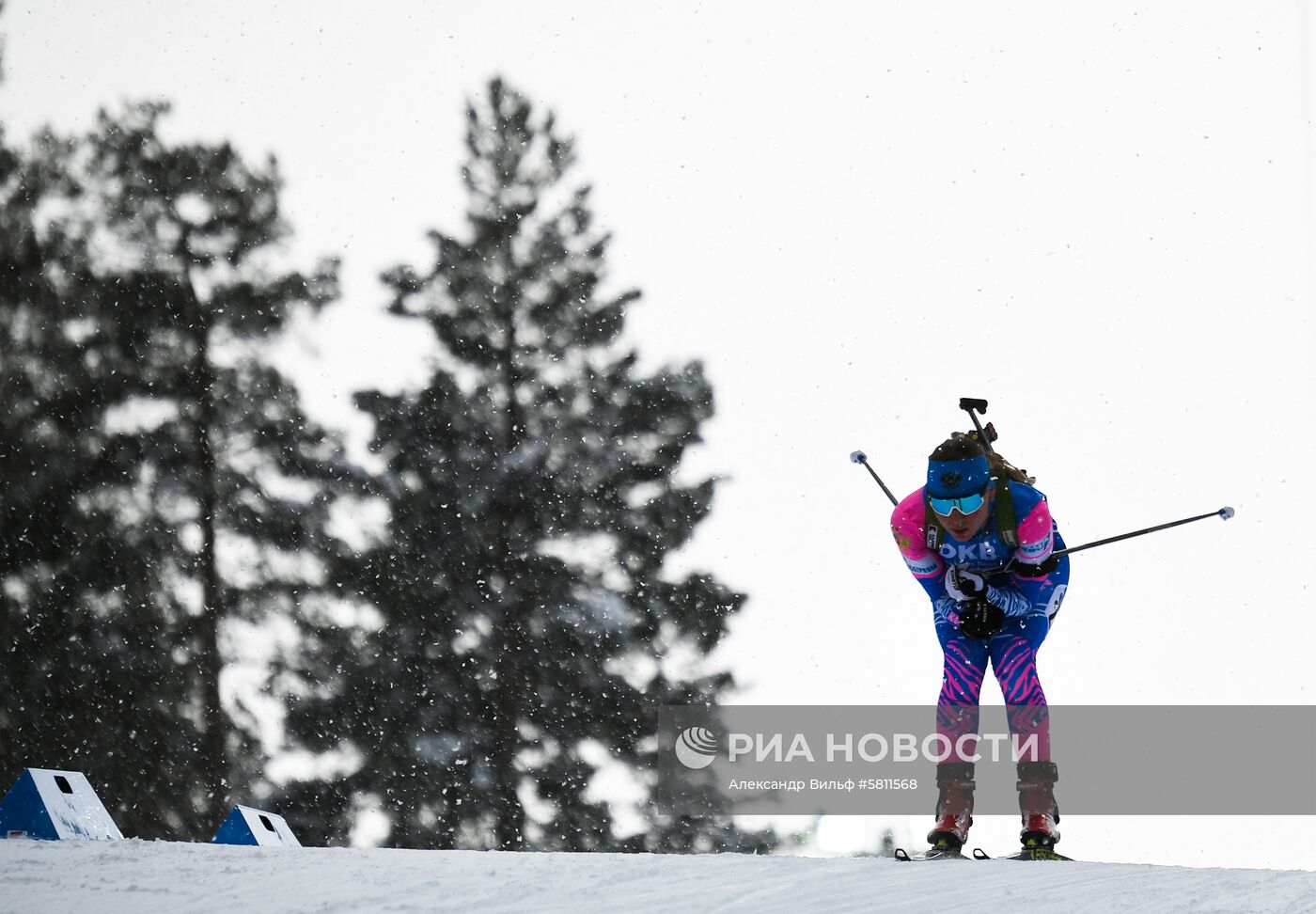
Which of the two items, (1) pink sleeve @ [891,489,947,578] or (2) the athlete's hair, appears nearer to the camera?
(2) the athlete's hair

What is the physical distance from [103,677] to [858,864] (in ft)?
41.9

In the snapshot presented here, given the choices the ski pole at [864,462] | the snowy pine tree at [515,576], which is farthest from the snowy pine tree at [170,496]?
the ski pole at [864,462]

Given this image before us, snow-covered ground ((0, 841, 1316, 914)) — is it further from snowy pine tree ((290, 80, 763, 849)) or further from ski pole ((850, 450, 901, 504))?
snowy pine tree ((290, 80, 763, 849))

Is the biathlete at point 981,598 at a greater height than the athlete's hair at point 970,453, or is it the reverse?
the athlete's hair at point 970,453

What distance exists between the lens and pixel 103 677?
618 inches

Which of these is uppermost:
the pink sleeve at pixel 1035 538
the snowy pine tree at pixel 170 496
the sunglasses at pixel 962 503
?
the snowy pine tree at pixel 170 496

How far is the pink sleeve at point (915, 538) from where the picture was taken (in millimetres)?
6035

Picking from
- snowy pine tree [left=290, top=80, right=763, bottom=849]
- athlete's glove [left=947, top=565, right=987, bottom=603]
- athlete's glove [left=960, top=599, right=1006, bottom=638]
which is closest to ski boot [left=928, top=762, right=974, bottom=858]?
athlete's glove [left=960, top=599, right=1006, bottom=638]

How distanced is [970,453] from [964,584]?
0.53m

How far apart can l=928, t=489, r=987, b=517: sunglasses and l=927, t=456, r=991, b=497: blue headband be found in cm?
2

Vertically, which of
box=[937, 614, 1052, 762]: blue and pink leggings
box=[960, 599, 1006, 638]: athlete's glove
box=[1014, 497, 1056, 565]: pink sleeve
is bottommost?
box=[937, 614, 1052, 762]: blue and pink leggings

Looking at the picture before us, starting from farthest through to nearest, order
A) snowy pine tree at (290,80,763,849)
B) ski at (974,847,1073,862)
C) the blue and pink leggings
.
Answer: snowy pine tree at (290,80,763,849), the blue and pink leggings, ski at (974,847,1073,862)

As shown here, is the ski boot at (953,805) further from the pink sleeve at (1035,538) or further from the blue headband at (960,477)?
the blue headband at (960,477)

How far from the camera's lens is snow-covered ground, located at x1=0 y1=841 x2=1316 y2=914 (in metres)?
3.80
